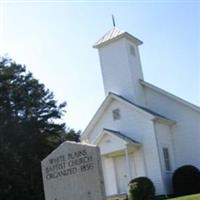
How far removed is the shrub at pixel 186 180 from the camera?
26.8m

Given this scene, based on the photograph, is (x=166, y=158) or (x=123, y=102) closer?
(x=166, y=158)

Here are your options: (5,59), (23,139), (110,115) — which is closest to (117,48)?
(110,115)

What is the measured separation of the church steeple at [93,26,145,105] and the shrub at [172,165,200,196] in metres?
Result: 4.95

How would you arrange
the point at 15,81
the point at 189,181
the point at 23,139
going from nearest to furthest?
the point at 189,181 → the point at 23,139 → the point at 15,81

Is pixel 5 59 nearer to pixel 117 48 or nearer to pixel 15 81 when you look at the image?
pixel 15 81

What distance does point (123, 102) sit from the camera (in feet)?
96.2

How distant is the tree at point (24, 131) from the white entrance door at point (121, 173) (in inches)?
214

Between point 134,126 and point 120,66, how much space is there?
400 cm

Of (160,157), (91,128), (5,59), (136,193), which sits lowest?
(136,193)

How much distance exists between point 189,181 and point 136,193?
3380mm

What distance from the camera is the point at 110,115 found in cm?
3012

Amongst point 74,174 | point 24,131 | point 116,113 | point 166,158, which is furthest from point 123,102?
point 74,174

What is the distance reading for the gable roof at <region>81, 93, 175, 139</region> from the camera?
2812 centimetres

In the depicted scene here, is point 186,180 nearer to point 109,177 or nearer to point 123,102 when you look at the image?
point 109,177
